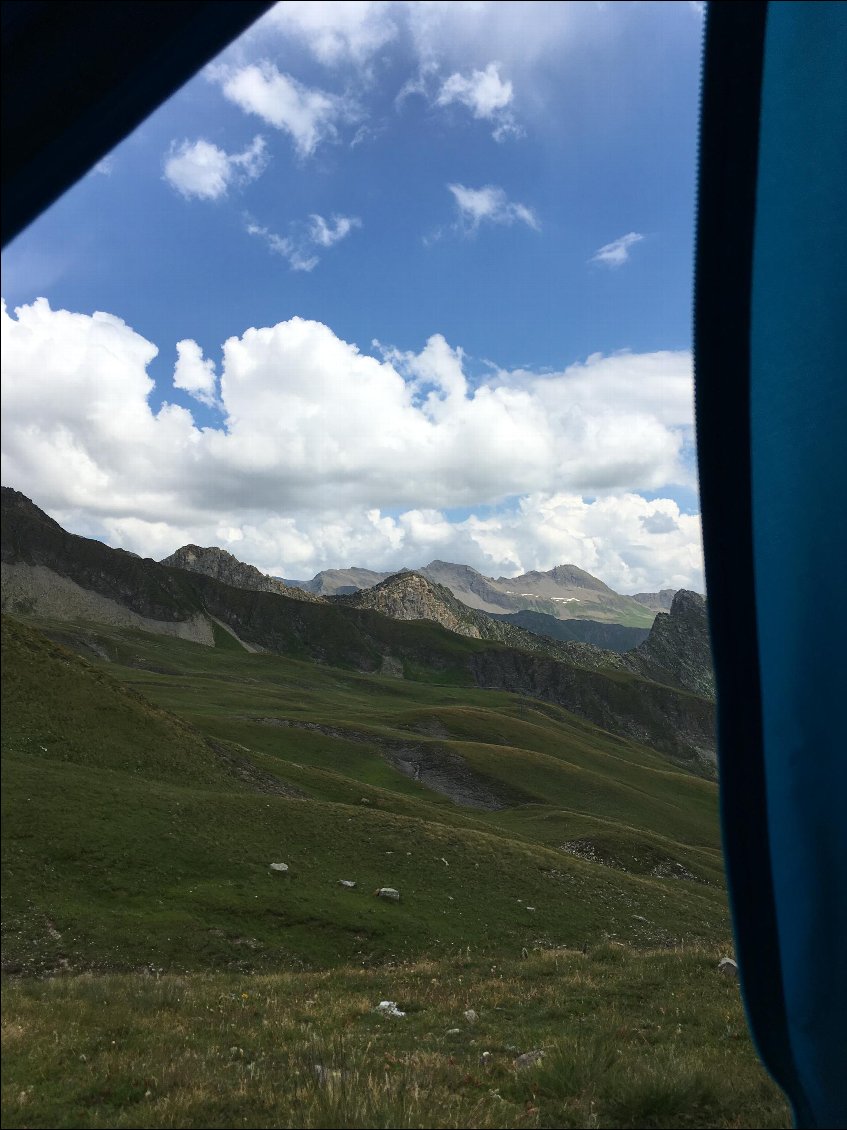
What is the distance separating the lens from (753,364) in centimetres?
430

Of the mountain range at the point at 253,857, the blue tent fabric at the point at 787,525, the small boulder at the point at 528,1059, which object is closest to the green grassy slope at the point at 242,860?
the mountain range at the point at 253,857

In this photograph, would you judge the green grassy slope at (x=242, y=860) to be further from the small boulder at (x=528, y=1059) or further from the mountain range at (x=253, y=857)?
the small boulder at (x=528, y=1059)

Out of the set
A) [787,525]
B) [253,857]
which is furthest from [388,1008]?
[253,857]

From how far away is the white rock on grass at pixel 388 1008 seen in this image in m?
11.7

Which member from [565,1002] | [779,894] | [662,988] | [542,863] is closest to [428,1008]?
[565,1002]

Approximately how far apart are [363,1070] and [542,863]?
101 feet

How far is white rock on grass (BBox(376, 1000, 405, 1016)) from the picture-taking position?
460 inches

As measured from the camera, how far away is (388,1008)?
39.6 feet

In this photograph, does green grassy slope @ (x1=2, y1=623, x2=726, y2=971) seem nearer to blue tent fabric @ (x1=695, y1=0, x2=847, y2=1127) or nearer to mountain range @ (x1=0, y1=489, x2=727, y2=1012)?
mountain range @ (x1=0, y1=489, x2=727, y2=1012)

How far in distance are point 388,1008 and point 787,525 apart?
11.7 metres

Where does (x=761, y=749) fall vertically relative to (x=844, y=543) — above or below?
below

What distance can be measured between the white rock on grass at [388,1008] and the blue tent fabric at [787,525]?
8.83 meters

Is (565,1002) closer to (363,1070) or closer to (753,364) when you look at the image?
(363,1070)

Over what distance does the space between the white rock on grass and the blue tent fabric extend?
8829 millimetres
